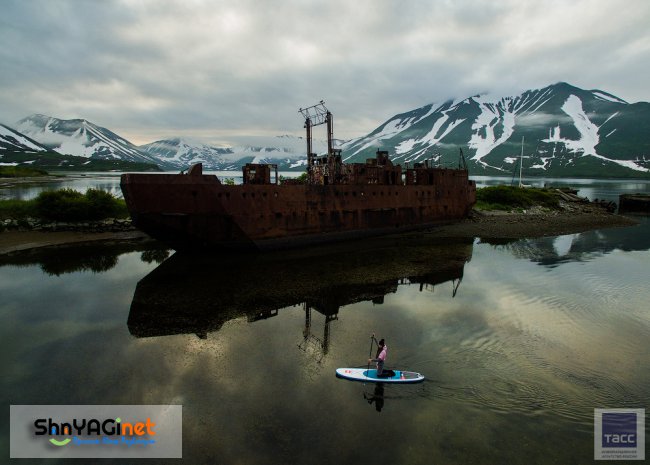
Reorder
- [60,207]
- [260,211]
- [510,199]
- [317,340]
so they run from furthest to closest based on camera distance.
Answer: [510,199] → [60,207] → [260,211] → [317,340]

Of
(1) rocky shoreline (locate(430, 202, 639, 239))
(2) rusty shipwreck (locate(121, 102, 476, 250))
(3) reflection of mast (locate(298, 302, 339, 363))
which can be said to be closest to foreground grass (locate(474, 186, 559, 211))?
(1) rocky shoreline (locate(430, 202, 639, 239))

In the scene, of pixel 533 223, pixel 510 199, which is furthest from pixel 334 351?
pixel 510 199

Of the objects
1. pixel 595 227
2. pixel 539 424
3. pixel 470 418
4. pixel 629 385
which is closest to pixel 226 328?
pixel 470 418

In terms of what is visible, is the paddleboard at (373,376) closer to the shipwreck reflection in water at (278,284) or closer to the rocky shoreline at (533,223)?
the shipwreck reflection in water at (278,284)

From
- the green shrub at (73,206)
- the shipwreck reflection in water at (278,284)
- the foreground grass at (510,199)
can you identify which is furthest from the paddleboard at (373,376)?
the foreground grass at (510,199)

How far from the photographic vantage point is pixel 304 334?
13.7 m

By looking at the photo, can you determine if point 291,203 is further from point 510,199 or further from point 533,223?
point 510,199

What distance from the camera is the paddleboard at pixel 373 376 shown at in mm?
10117

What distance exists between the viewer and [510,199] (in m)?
56.6

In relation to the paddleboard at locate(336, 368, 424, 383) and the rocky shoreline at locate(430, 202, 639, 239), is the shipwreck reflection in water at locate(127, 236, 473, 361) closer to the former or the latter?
the paddleboard at locate(336, 368, 424, 383)

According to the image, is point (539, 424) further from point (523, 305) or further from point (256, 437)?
point (523, 305)

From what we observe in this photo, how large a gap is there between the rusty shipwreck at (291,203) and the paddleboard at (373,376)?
14.7 metres

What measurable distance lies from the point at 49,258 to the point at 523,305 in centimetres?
2997

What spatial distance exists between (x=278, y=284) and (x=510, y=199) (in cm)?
4992
